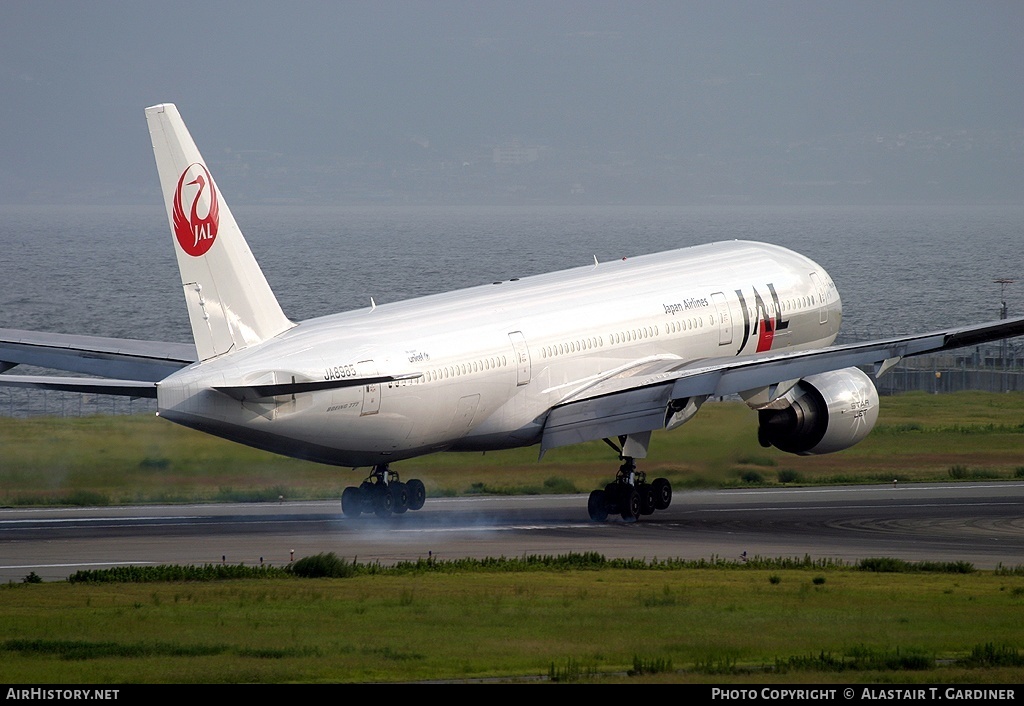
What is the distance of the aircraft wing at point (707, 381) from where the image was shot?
34.8 metres

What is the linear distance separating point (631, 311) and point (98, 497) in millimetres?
15943

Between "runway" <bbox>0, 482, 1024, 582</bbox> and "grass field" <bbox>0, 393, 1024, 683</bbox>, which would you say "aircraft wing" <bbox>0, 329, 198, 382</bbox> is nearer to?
"runway" <bbox>0, 482, 1024, 582</bbox>

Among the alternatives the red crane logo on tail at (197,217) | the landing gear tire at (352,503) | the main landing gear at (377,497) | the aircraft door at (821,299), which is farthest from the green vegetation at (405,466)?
the red crane logo on tail at (197,217)

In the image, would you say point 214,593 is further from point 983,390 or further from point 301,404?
point 983,390

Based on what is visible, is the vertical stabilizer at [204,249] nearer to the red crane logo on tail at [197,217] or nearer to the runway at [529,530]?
the red crane logo on tail at [197,217]

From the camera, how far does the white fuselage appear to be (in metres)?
31.6

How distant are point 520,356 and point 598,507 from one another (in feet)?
13.8

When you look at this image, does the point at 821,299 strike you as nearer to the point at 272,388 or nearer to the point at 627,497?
the point at 627,497

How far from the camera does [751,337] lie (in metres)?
44.2

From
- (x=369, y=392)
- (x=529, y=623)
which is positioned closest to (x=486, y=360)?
(x=369, y=392)

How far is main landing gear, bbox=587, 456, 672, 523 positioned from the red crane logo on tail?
1203cm

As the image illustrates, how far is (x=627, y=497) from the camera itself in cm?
3794
